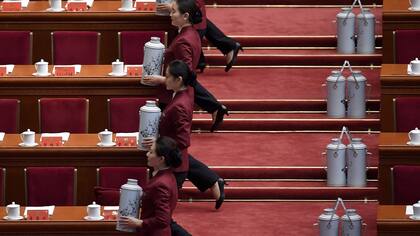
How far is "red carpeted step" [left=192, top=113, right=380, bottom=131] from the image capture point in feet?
37.2

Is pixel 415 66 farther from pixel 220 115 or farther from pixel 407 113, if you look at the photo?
pixel 220 115

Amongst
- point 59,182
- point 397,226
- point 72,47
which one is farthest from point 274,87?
point 397,226

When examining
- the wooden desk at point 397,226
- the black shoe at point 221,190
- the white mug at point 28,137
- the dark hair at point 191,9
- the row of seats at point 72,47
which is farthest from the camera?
the row of seats at point 72,47

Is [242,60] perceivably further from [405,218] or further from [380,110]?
[405,218]

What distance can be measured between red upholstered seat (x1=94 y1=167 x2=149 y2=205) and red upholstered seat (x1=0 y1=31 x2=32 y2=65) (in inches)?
71.3

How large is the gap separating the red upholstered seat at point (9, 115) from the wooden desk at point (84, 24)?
1020 millimetres

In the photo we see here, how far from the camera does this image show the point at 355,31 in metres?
12.0

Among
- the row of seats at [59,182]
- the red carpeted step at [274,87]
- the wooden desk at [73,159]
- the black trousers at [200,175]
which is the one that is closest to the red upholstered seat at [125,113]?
the wooden desk at [73,159]

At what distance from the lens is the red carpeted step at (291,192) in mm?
10695

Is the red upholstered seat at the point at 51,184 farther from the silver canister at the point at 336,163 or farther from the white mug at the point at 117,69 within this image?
the silver canister at the point at 336,163

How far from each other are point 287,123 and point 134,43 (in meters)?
1.15

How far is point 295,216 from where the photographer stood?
1052cm

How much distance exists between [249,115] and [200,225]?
54.5 inches

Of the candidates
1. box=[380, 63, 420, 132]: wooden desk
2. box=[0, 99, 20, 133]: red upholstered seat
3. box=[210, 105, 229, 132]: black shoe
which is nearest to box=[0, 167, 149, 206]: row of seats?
box=[0, 99, 20, 133]: red upholstered seat
